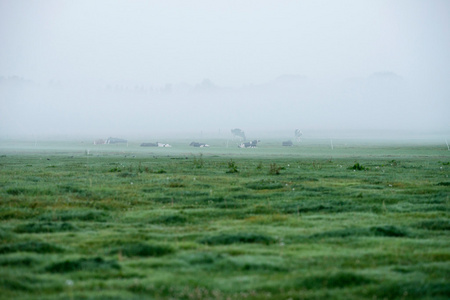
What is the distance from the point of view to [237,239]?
1352cm

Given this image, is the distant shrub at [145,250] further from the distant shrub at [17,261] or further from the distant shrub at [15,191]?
the distant shrub at [15,191]

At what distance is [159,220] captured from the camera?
54.7ft

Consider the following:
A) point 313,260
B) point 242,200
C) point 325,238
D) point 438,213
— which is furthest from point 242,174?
point 313,260

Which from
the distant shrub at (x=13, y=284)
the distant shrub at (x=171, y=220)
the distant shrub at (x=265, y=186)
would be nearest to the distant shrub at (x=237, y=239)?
the distant shrub at (x=171, y=220)

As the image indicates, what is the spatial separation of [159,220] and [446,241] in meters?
8.03

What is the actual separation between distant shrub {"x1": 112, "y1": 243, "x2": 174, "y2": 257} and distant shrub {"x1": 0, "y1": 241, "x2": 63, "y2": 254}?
141 centimetres

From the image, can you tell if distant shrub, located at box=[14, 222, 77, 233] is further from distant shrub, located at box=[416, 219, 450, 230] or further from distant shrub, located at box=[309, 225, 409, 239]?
distant shrub, located at box=[416, 219, 450, 230]

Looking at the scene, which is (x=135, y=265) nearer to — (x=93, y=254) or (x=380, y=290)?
(x=93, y=254)

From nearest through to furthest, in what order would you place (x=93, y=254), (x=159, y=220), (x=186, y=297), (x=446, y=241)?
(x=186, y=297)
(x=93, y=254)
(x=446, y=241)
(x=159, y=220)

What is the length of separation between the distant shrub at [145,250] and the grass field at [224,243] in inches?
0.9

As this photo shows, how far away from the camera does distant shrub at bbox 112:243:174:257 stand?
39.9ft

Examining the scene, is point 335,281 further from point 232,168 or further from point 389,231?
point 232,168

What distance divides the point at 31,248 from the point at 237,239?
4766 mm

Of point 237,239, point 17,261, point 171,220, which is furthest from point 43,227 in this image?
point 237,239
